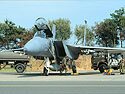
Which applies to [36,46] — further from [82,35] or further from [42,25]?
[82,35]

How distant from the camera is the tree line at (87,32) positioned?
7844 centimetres

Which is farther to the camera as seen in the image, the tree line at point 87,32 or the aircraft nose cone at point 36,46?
the tree line at point 87,32

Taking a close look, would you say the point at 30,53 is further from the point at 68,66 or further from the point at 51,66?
the point at 68,66

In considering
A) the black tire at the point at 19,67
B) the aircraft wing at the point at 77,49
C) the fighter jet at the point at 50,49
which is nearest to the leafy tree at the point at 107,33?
the black tire at the point at 19,67

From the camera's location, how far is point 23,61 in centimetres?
3794

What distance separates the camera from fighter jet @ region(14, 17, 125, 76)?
1118 inches

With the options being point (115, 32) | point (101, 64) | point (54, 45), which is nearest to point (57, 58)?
point (54, 45)

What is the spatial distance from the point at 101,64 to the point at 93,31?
48.2 metres

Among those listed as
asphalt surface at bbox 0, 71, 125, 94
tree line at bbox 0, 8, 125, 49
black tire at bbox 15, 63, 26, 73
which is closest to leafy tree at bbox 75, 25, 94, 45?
tree line at bbox 0, 8, 125, 49

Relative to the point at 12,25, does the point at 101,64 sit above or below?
below

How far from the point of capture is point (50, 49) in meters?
30.1
